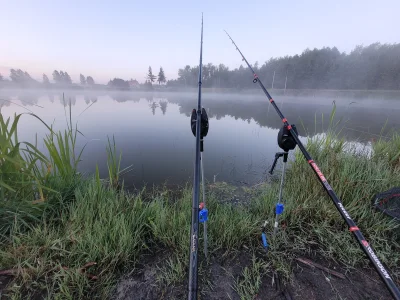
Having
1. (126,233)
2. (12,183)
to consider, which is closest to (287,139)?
(126,233)

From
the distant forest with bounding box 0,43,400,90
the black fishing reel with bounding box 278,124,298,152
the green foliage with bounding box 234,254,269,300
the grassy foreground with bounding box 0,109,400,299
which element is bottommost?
the green foliage with bounding box 234,254,269,300

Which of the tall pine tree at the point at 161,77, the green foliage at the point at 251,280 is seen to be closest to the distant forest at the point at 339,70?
the tall pine tree at the point at 161,77

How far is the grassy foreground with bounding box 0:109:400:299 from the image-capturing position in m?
1.38

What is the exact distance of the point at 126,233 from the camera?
166cm

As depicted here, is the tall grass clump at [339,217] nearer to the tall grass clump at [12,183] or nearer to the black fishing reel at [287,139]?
the black fishing reel at [287,139]

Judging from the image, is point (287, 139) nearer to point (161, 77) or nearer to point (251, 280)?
point (251, 280)

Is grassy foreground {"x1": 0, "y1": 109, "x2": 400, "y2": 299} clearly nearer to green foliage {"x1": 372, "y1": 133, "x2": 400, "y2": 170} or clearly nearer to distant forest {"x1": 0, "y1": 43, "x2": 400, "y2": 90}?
green foliage {"x1": 372, "y1": 133, "x2": 400, "y2": 170}

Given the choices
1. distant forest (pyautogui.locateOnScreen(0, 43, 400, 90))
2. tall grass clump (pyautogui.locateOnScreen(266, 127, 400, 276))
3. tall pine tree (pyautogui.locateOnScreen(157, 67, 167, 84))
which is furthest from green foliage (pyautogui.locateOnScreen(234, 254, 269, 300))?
tall pine tree (pyautogui.locateOnScreen(157, 67, 167, 84))

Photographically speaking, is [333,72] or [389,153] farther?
[333,72]

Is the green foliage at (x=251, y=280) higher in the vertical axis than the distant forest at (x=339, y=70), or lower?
lower

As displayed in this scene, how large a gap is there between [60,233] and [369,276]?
2879 mm

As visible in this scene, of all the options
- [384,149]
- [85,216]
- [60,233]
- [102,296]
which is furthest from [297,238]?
[384,149]

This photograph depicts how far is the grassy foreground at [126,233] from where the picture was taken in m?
1.38

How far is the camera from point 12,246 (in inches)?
61.0
